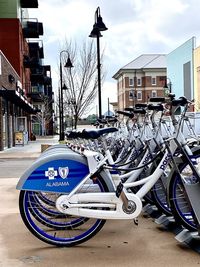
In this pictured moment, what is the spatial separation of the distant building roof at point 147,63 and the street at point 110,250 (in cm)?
8155

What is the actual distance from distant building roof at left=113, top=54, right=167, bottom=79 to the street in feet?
268

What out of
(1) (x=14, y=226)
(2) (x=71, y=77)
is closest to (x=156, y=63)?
(2) (x=71, y=77)

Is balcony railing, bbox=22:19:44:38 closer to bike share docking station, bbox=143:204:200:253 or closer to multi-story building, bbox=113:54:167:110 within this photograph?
multi-story building, bbox=113:54:167:110

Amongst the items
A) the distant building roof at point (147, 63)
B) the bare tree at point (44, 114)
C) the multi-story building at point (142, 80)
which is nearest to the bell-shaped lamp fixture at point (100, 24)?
the bare tree at point (44, 114)

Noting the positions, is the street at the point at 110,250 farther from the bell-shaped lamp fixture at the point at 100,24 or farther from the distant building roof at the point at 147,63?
the distant building roof at the point at 147,63

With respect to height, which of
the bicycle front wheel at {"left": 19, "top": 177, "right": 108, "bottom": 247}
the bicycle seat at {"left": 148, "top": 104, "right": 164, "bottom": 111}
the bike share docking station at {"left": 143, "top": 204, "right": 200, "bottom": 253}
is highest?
the bicycle seat at {"left": 148, "top": 104, "right": 164, "bottom": 111}

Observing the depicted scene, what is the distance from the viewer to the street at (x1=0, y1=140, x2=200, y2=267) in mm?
4020

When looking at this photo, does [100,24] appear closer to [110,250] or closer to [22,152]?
[110,250]

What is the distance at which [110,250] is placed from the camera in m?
4.38

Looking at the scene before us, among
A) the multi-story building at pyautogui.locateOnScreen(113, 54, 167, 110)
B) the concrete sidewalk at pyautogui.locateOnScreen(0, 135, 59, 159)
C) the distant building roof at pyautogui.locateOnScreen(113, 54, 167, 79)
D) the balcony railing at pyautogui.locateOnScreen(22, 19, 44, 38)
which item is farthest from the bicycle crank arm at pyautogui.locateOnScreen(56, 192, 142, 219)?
the distant building roof at pyautogui.locateOnScreen(113, 54, 167, 79)

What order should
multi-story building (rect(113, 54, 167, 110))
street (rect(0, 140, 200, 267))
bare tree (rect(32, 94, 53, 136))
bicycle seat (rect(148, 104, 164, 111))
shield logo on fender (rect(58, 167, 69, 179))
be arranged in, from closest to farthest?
street (rect(0, 140, 200, 267)) < shield logo on fender (rect(58, 167, 69, 179)) < bicycle seat (rect(148, 104, 164, 111)) < bare tree (rect(32, 94, 53, 136)) < multi-story building (rect(113, 54, 167, 110))

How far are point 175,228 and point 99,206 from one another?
116 centimetres

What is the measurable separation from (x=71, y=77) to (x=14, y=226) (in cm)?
1932

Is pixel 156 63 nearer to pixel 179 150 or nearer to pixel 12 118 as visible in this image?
pixel 12 118
